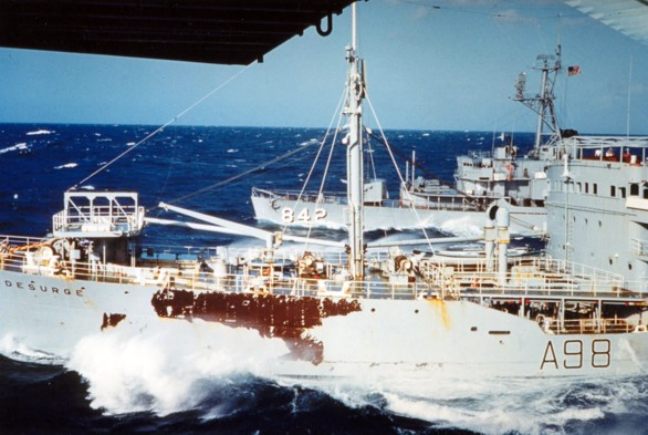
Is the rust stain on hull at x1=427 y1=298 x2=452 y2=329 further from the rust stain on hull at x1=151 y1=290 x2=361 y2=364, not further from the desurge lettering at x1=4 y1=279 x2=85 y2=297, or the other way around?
the desurge lettering at x1=4 y1=279 x2=85 y2=297

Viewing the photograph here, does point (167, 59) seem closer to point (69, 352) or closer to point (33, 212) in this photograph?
point (69, 352)

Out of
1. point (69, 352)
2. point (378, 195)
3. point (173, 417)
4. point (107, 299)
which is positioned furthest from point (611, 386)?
point (378, 195)

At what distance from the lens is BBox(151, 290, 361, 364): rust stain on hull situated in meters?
20.2

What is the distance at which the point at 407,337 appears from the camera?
20219mm

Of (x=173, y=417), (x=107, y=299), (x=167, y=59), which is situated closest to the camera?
(x=167, y=59)

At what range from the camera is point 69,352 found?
21719 mm

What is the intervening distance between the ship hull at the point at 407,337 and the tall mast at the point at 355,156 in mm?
2208

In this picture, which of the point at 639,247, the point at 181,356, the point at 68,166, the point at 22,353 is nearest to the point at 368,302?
the point at 181,356

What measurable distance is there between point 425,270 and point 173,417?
9.85 meters

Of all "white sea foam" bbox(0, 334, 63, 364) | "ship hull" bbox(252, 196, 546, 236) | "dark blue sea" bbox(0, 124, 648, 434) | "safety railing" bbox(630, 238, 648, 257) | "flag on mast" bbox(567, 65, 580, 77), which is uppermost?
"flag on mast" bbox(567, 65, 580, 77)

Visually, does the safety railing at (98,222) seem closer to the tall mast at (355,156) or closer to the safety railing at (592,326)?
the tall mast at (355,156)

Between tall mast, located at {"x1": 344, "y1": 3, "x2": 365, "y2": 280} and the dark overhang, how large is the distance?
1438 centimetres

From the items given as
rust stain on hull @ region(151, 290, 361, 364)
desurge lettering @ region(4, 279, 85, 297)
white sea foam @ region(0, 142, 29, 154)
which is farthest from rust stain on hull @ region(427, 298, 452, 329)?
white sea foam @ region(0, 142, 29, 154)

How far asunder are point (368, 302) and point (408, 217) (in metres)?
36.2
